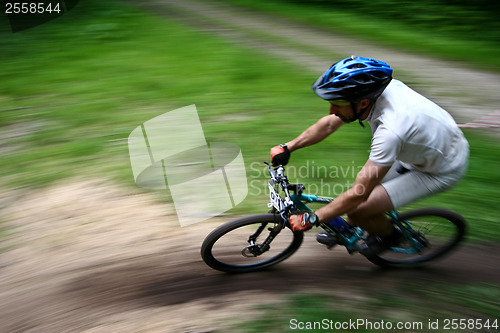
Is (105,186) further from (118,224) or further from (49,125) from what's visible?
(49,125)

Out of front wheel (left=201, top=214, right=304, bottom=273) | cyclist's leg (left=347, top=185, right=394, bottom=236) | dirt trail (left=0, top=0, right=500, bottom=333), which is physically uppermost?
cyclist's leg (left=347, top=185, right=394, bottom=236)

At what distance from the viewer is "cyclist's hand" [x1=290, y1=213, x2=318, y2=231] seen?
3371mm

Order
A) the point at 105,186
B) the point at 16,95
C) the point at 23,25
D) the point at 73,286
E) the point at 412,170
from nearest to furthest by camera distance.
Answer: the point at 412,170
the point at 73,286
the point at 105,186
the point at 16,95
the point at 23,25

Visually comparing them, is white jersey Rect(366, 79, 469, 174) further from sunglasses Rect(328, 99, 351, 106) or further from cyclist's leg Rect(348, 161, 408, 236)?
cyclist's leg Rect(348, 161, 408, 236)

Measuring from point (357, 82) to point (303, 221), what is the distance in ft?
3.94

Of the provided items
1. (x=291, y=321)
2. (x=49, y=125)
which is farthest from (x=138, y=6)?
(x=291, y=321)

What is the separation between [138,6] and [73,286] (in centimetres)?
1028

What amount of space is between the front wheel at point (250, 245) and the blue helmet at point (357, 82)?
1250 mm

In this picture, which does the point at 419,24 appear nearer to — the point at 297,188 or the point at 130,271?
the point at 297,188

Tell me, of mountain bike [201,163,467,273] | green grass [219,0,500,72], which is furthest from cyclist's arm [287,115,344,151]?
green grass [219,0,500,72]

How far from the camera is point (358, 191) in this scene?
124 inches

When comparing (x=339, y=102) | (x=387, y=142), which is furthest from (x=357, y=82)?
(x=387, y=142)

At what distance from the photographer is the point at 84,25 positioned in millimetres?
10539

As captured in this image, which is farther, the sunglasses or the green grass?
the green grass
